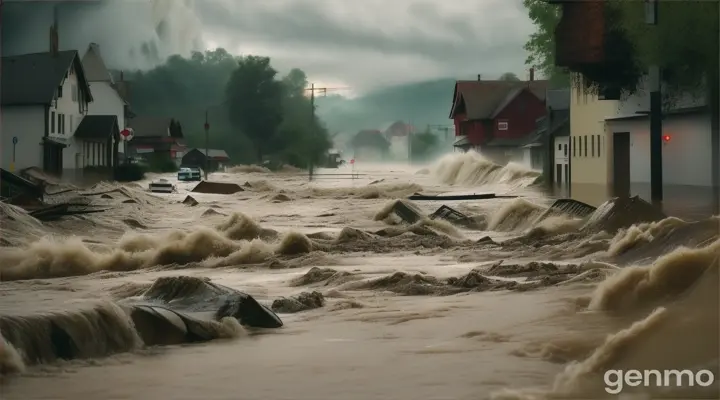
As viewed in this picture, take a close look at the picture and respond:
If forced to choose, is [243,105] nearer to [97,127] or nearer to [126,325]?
[126,325]

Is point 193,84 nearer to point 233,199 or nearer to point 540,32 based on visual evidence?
point 233,199

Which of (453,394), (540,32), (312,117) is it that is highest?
(540,32)

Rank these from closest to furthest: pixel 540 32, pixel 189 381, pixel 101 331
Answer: pixel 189 381 < pixel 101 331 < pixel 540 32

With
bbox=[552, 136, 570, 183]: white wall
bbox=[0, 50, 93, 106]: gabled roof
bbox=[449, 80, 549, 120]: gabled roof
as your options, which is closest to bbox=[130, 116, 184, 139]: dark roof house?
bbox=[0, 50, 93, 106]: gabled roof

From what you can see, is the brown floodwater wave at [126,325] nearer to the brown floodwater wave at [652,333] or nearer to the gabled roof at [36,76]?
the brown floodwater wave at [652,333]

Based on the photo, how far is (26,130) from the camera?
110 feet

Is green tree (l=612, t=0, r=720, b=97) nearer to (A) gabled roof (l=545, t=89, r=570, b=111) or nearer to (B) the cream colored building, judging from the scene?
(B) the cream colored building

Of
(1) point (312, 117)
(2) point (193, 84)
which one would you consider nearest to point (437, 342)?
(1) point (312, 117)

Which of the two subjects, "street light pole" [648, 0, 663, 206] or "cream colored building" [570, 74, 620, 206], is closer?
"street light pole" [648, 0, 663, 206]

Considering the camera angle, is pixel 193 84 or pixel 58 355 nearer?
pixel 58 355

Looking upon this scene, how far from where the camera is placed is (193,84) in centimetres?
1658

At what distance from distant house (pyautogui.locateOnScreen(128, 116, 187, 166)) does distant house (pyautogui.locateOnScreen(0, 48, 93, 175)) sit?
1882mm

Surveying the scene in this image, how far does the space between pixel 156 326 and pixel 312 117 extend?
7.84 metres

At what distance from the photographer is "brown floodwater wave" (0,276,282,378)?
23.9ft
